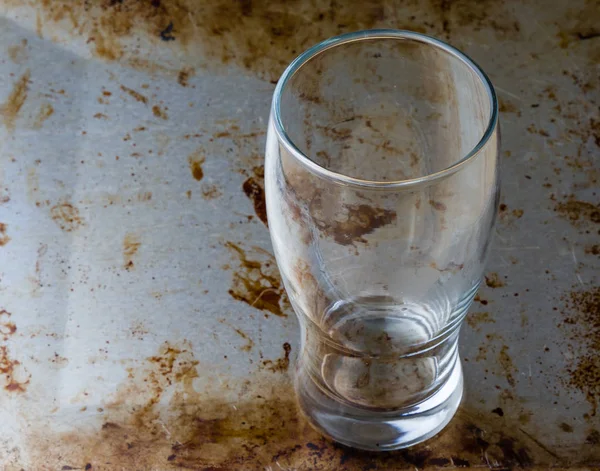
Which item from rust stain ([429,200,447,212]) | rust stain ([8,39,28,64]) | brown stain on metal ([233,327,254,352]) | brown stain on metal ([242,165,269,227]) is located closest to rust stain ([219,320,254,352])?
brown stain on metal ([233,327,254,352])

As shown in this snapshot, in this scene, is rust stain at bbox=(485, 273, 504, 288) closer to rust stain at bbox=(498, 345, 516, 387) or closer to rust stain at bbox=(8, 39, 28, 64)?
rust stain at bbox=(498, 345, 516, 387)

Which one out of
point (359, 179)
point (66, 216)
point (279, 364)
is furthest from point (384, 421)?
point (66, 216)

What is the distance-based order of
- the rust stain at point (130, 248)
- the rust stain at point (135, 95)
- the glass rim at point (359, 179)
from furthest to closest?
the rust stain at point (135, 95)
the rust stain at point (130, 248)
the glass rim at point (359, 179)

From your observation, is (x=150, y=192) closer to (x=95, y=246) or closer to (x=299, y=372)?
(x=95, y=246)

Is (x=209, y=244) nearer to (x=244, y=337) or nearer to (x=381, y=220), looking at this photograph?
(x=244, y=337)

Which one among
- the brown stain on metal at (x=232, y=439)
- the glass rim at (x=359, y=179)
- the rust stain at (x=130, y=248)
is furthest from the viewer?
the rust stain at (x=130, y=248)

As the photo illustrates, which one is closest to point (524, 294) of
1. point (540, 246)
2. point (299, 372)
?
point (540, 246)

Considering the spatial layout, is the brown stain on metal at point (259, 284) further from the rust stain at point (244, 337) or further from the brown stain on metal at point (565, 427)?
the brown stain on metal at point (565, 427)

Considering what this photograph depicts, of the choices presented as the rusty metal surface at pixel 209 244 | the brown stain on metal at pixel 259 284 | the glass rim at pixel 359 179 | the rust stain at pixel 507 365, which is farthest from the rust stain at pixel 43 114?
the rust stain at pixel 507 365
